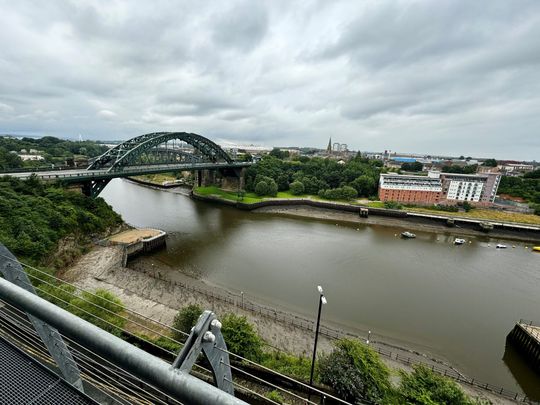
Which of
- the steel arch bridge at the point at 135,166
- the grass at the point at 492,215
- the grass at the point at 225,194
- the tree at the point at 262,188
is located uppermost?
the steel arch bridge at the point at 135,166

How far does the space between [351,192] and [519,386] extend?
30.5 m

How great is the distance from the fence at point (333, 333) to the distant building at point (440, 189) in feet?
104

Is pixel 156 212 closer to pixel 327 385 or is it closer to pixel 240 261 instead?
pixel 240 261

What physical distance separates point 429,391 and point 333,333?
5.87 m

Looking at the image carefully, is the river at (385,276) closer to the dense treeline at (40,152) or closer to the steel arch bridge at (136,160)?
the steel arch bridge at (136,160)

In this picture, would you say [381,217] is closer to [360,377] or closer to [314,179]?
[314,179]

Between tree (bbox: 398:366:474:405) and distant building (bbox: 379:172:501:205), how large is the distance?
117 ft

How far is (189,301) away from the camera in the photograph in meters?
13.2

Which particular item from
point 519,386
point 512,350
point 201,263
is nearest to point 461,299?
point 512,350

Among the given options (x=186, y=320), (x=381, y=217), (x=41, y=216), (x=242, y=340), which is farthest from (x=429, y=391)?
(x=381, y=217)

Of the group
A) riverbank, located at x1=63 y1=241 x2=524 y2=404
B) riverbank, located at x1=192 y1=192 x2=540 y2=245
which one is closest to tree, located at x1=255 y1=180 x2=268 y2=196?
riverbank, located at x1=192 y1=192 x2=540 y2=245

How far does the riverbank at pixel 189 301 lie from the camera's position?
36.2 ft

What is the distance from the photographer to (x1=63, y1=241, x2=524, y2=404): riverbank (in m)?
11.0

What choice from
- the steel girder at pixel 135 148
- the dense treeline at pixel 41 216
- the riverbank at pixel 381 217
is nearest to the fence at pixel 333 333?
the dense treeline at pixel 41 216
